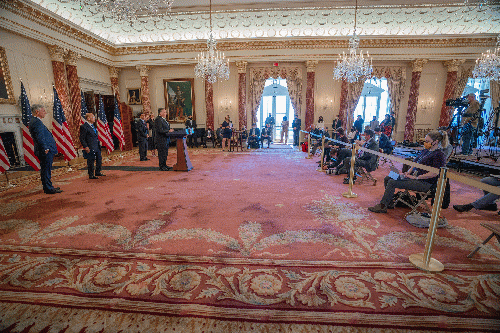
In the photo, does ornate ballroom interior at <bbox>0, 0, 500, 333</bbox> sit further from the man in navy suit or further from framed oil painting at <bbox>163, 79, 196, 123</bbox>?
framed oil painting at <bbox>163, 79, 196, 123</bbox>

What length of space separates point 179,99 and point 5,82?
22.0 ft

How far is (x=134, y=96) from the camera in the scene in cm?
1277

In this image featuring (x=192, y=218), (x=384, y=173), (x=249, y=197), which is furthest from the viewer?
(x=384, y=173)

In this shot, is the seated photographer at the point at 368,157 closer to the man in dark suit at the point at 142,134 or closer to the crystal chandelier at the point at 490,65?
the man in dark suit at the point at 142,134

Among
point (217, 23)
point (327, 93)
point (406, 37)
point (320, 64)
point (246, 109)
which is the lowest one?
point (246, 109)

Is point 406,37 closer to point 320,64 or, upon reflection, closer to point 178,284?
point 320,64

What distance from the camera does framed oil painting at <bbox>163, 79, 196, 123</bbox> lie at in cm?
1248

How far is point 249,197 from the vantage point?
4.36 meters

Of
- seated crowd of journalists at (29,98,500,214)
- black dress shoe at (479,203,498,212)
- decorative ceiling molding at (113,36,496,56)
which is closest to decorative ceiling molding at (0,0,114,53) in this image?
decorative ceiling molding at (113,36,496,56)

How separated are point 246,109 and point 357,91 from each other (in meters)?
5.77

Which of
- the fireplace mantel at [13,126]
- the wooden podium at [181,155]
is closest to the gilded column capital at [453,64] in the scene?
the wooden podium at [181,155]

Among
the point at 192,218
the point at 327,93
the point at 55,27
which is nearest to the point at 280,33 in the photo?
the point at 327,93

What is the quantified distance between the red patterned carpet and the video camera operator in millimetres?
4875

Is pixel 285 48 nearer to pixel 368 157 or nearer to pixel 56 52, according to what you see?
pixel 368 157
